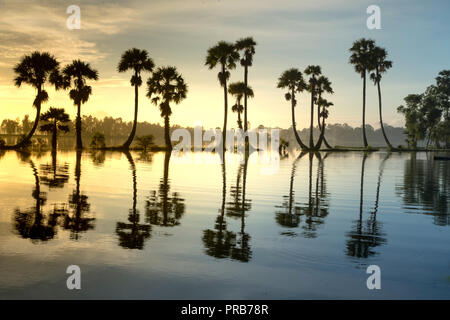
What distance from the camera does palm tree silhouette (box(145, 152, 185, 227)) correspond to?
32.8 ft

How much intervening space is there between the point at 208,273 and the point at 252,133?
6364cm

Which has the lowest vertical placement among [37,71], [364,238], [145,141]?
[364,238]

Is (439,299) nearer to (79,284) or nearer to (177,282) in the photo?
(177,282)

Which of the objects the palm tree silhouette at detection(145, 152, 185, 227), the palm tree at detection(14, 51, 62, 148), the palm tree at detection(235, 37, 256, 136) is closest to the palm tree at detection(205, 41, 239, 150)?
the palm tree at detection(235, 37, 256, 136)

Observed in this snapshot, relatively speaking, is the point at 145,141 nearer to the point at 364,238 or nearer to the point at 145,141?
the point at 145,141

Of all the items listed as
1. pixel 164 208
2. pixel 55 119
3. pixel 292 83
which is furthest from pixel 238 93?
pixel 164 208

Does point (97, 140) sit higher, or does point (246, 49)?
point (246, 49)

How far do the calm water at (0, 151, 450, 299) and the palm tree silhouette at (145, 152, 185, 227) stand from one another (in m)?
0.03

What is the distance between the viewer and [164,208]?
1174cm

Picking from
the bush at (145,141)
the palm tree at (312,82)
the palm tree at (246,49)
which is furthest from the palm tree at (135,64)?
the palm tree at (312,82)

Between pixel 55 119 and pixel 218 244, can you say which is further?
pixel 55 119

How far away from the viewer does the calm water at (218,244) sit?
5.61m

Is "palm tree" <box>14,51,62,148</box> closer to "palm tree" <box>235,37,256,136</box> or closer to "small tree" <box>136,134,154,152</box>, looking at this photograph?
"small tree" <box>136,134,154,152</box>

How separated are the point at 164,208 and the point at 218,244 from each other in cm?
419
